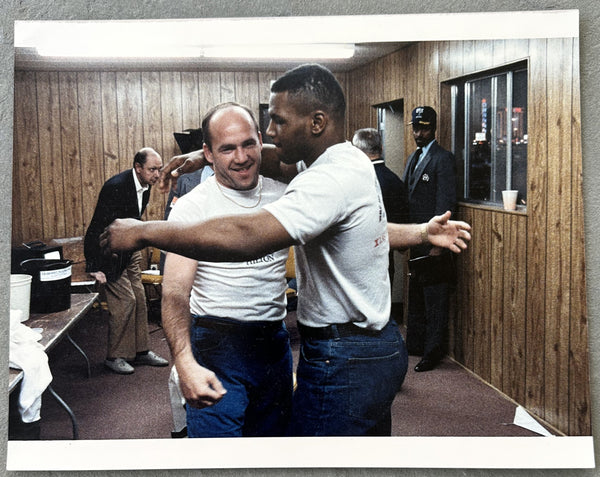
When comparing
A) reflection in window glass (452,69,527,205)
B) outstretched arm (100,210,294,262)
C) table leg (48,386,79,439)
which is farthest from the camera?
A: reflection in window glass (452,69,527,205)

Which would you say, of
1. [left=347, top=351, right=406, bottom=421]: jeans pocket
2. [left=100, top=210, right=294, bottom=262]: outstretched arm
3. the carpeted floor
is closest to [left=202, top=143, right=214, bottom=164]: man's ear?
[left=100, top=210, right=294, bottom=262]: outstretched arm

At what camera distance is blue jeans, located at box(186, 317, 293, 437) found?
1.69 metres

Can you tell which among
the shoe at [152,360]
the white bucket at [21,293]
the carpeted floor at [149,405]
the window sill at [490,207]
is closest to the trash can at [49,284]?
the white bucket at [21,293]

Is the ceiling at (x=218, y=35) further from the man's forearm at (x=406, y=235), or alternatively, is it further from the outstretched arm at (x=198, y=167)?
the man's forearm at (x=406, y=235)

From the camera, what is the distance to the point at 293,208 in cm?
157

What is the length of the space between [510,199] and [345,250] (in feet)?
2.20

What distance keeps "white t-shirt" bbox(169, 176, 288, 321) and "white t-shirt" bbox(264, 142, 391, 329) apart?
0.08m

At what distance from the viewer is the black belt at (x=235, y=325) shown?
1682 millimetres

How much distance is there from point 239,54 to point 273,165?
0.43 m

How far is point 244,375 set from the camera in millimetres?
1706

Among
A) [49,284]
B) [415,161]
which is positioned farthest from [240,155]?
[49,284]

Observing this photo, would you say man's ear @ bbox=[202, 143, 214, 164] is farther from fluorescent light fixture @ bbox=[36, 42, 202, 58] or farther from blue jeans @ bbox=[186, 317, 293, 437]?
blue jeans @ bbox=[186, 317, 293, 437]

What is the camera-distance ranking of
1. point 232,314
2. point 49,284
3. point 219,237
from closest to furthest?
point 219,237 < point 232,314 < point 49,284

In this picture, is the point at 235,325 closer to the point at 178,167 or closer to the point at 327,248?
the point at 327,248
